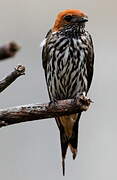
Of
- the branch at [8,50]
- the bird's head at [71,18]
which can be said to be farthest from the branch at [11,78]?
the bird's head at [71,18]

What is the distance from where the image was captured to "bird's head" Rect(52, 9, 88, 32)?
7.68 ft

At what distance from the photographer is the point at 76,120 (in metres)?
2.72

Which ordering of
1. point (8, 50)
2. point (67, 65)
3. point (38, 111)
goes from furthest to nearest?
1. point (67, 65)
2. point (38, 111)
3. point (8, 50)

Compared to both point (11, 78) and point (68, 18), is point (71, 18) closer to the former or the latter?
point (68, 18)

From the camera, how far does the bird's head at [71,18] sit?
2.34 metres

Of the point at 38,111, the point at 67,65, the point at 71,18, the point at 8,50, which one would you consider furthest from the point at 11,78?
the point at 71,18

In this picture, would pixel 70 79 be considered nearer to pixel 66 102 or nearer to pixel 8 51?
pixel 66 102

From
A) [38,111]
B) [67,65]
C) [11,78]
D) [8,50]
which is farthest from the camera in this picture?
[67,65]

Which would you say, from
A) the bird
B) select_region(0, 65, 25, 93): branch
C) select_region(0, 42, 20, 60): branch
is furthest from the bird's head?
select_region(0, 42, 20, 60): branch

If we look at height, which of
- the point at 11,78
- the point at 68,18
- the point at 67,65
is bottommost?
the point at 67,65

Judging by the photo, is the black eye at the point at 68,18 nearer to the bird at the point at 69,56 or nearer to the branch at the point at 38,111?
the bird at the point at 69,56

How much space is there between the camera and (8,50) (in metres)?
0.34

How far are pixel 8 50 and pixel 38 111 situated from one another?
1.22 metres

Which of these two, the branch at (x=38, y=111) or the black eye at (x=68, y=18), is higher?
the black eye at (x=68, y=18)
